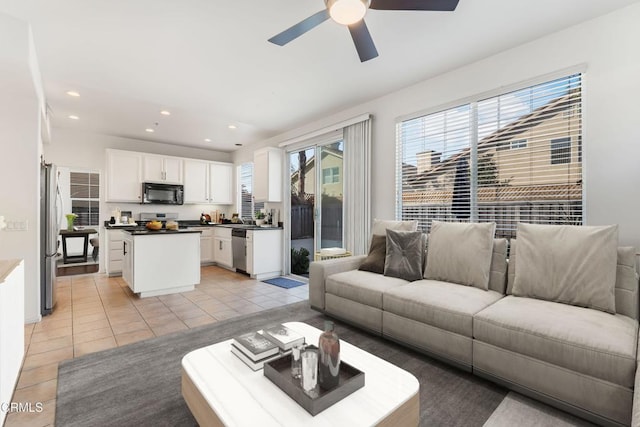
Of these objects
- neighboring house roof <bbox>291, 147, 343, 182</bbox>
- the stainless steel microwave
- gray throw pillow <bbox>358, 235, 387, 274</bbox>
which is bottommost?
gray throw pillow <bbox>358, 235, 387, 274</bbox>

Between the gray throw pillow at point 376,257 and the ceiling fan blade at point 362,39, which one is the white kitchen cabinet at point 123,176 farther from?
the ceiling fan blade at point 362,39

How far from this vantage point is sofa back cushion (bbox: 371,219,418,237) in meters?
3.35

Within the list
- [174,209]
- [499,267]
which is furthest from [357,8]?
[174,209]

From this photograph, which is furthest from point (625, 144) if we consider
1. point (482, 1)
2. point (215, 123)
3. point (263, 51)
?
point (215, 123)

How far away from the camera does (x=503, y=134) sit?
9.82ft

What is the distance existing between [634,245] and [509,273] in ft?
2.87

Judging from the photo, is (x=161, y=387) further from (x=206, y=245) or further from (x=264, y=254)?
(x=206, y=245)

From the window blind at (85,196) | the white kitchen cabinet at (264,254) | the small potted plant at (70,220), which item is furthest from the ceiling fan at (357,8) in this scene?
the small potted plant at (70,220)

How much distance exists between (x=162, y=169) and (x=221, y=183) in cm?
134

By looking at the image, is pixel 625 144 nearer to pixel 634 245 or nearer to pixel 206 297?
pixel 634 245

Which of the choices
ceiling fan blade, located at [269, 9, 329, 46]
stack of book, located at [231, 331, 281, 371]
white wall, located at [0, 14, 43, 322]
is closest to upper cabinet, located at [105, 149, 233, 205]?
white wall, located at [0, 14, 43, 322]

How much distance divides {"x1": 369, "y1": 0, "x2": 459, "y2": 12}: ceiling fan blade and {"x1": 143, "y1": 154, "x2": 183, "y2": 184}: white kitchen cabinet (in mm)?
5644

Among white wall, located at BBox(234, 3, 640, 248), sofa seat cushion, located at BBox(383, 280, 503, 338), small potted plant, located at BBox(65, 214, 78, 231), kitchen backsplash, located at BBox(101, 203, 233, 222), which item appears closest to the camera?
sofa seat cushion, located at BBox(383, 280, 503, 338)

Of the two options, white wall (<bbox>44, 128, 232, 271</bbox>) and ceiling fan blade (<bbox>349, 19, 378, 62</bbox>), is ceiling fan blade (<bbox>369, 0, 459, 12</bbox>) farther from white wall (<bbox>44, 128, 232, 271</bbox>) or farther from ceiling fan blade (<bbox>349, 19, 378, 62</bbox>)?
white wall (<bbox>44, 128, 232, 271</bbox>)
